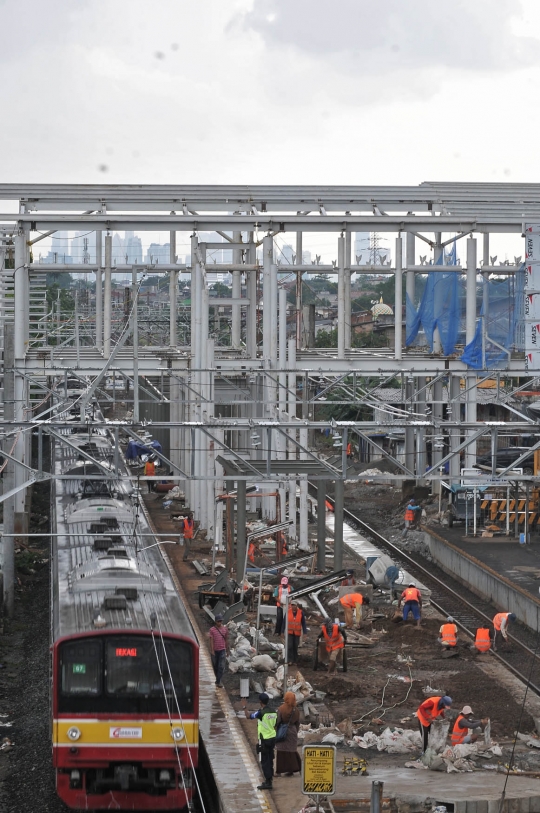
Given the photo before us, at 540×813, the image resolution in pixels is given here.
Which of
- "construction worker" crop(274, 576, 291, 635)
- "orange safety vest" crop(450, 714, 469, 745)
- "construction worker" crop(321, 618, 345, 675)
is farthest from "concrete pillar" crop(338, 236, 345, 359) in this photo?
"orange safety vest" crop(450, 714, 469, 745)

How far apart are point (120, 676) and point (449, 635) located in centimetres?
737

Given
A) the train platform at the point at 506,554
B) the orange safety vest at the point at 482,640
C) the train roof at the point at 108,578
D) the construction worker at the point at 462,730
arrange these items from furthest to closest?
the train platform at the point at 506,554 < the orange safety vest at the point at 482,640 < the construction worker at the point at 462,730 < the train roof at the point at 108,578

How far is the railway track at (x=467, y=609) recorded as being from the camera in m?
15.5

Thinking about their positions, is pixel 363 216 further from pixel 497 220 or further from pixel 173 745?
pixel 173 745

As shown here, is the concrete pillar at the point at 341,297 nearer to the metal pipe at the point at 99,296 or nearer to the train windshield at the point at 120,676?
the metal pipe at the point at 99,296

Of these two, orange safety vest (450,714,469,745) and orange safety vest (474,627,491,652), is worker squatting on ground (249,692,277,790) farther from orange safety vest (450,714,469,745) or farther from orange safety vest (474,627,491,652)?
orange safety vest (474,627,491,652)

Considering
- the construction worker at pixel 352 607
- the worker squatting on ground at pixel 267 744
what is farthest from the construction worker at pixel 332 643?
the worker squatting on ground at pixel 267 744

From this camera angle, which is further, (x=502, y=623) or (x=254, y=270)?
(x=254, y=270)

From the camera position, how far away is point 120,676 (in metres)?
9.91

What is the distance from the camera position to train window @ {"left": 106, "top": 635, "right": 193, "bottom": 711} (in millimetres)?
9898

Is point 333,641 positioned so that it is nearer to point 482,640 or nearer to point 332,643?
point 332,643

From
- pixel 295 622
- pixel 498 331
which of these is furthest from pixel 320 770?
pixel 498 331

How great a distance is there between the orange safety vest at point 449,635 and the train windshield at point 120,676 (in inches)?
275

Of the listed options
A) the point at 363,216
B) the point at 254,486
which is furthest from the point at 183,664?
the point at 363,216
